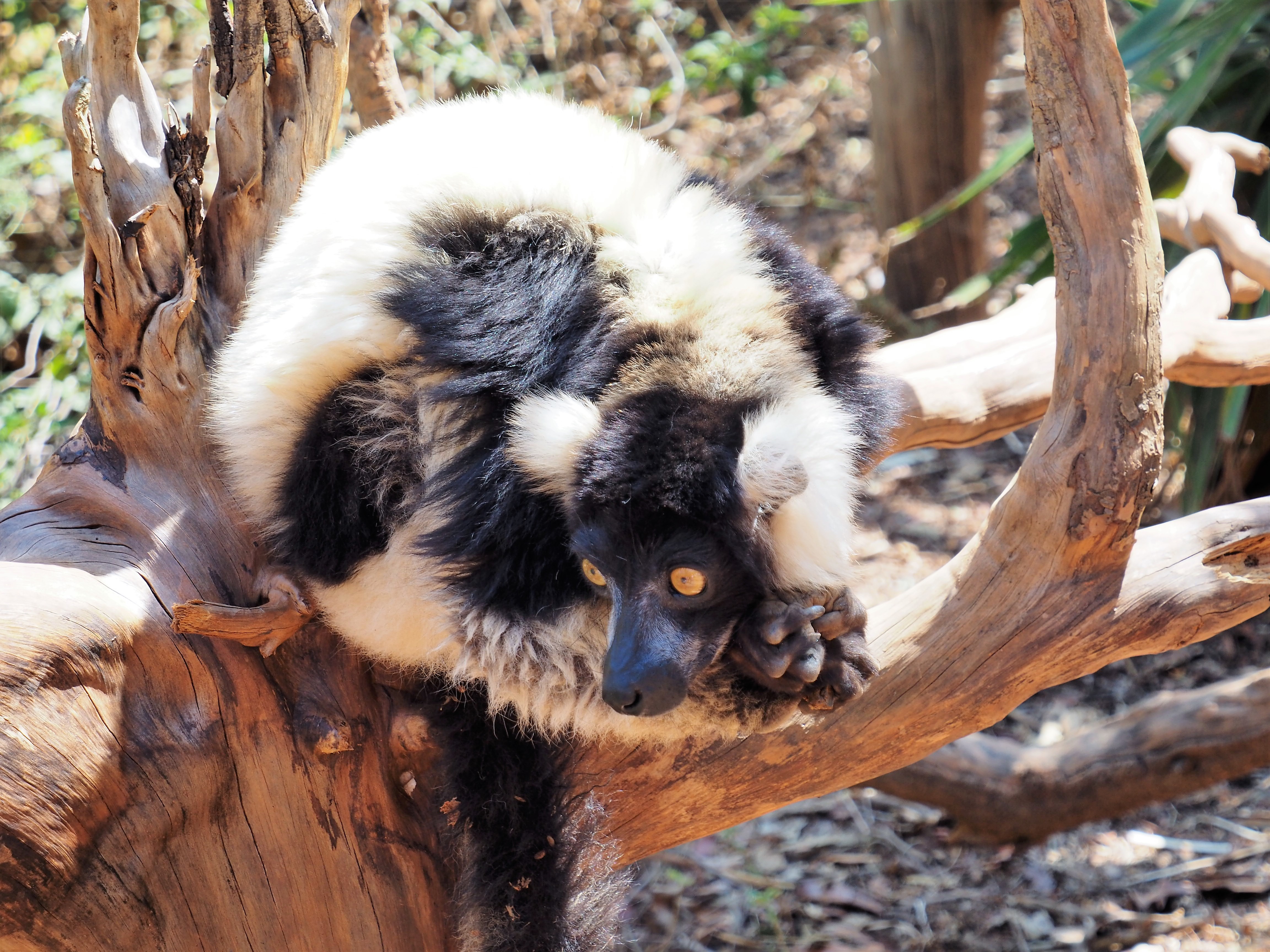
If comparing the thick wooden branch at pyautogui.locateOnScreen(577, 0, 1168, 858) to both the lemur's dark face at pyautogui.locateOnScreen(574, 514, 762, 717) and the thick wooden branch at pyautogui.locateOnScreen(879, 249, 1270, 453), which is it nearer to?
the lemur's dark face at pyautogui.locateOnScreen(574, 514, 762, 717)

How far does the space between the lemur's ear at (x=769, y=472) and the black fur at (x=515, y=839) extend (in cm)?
74

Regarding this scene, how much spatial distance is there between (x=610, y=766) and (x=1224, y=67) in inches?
166

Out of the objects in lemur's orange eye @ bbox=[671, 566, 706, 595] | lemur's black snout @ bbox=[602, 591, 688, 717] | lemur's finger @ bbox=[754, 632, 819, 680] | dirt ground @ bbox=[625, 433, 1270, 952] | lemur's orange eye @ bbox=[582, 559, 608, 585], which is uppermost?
lemur's orange eye @ bbox=[671, 566, 706, 595]

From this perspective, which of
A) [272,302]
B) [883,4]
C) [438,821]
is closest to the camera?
[438,821]

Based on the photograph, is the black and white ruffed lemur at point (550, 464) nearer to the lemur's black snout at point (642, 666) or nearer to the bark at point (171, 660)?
the lemur's black snout at point (642, 666)

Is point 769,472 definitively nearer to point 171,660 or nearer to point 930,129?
point 171,660

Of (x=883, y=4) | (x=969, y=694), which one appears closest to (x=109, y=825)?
(x=969, y=694)

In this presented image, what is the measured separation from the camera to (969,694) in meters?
2.29

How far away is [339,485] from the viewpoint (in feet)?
7.48

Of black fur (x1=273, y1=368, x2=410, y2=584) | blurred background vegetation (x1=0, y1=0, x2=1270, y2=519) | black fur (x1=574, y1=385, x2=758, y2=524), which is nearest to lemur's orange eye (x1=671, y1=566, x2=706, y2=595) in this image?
black fur (x1=574, y1=385, x2=758, y2=524)

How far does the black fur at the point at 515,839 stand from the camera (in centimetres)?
208

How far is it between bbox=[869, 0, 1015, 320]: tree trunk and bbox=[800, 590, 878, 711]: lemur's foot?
13.8 ft

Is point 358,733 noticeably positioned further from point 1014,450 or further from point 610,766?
point 1014,450

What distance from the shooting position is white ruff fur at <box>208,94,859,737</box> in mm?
2105
